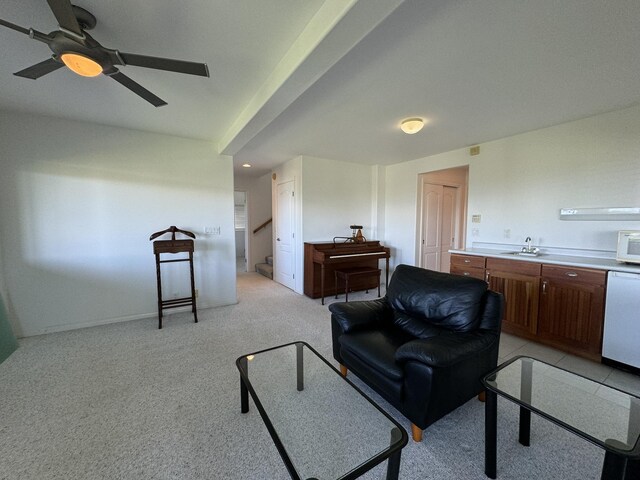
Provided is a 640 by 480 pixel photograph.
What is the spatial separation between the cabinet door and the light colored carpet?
130cm

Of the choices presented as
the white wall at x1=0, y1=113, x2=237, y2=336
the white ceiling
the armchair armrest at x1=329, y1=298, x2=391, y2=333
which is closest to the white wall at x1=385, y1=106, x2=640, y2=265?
the white ceiling

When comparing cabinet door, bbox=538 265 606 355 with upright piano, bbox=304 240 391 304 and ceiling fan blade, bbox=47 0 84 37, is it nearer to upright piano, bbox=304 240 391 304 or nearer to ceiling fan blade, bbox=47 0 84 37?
upright piano, bbox=304 240 391 304

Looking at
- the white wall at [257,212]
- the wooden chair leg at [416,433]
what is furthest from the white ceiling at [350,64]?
the white wall at [257,212]

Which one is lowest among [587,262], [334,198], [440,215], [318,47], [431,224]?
Answer: [587,262]

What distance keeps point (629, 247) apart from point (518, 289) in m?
0.92

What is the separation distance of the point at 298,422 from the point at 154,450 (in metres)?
0.84

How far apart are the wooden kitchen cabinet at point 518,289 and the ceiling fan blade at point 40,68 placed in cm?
399

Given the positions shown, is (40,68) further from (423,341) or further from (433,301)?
(433,301)

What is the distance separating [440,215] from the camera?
5.01 metres

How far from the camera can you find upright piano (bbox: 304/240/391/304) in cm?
411

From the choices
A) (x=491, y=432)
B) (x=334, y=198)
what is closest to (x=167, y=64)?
(x=491, y=432)

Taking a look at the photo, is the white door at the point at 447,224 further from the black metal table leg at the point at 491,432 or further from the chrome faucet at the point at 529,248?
the black metal table leg at the point at 491,432

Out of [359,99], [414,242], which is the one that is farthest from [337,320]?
[414,242]

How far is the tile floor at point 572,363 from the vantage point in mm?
2074
